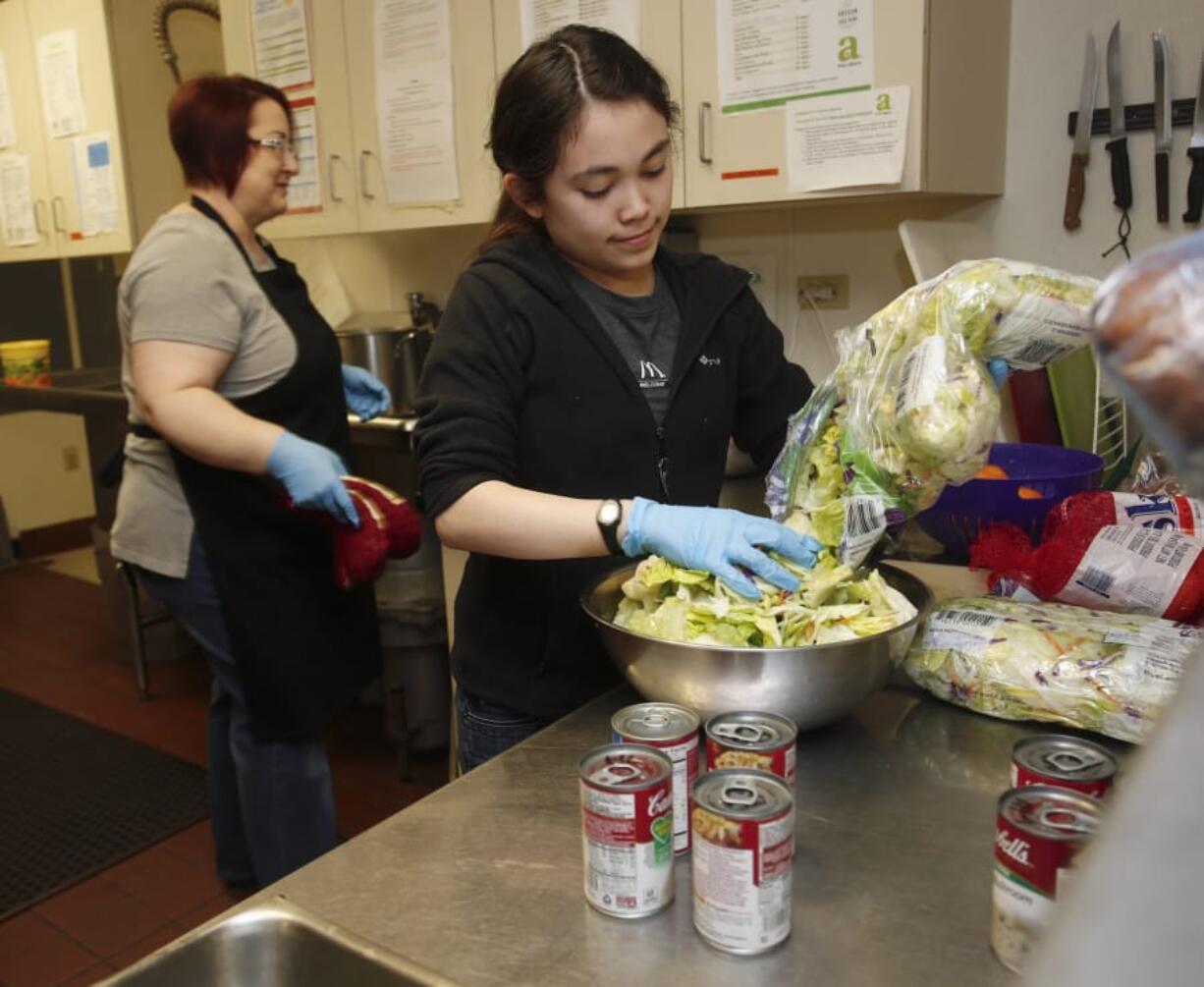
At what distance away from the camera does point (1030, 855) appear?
0.61 m

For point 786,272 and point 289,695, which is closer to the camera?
point 289,695

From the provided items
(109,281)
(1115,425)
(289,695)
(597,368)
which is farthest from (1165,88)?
(109,281)

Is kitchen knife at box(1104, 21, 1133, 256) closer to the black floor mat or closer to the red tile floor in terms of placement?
the red tile floor

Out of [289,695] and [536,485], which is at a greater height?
[536,485]

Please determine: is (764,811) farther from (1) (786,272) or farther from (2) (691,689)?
(1) (786,272)

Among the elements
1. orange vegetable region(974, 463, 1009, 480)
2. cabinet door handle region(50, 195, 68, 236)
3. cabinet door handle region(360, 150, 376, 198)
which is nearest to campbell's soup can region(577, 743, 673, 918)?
A: orange vegetable region(974, 463, 1009, 480)

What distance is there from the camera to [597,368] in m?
1.19

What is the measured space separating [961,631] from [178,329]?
4.22 feet

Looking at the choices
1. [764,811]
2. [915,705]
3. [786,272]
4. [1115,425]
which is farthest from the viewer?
[786,272]

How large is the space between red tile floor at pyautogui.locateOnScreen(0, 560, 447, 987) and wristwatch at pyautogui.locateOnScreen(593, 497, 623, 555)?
144cm

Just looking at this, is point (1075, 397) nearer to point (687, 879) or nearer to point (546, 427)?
point (546, 427)

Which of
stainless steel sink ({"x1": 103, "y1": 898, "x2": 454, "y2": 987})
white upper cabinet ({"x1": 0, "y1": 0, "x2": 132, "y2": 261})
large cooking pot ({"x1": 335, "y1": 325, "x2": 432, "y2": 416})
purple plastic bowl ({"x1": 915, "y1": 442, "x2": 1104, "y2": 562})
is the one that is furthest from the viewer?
white upper cabinet ({"x1": 0, "y1": 0, "x2": 132, "y2": 261})

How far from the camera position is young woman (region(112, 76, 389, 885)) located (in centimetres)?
169

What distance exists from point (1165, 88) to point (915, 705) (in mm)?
A: 1263
